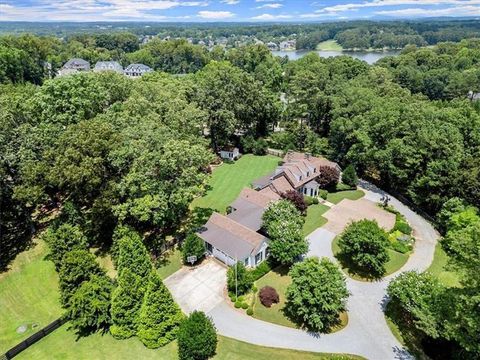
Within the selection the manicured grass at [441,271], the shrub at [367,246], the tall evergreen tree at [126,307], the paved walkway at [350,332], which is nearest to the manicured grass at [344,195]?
the manicured grass at [441,271]

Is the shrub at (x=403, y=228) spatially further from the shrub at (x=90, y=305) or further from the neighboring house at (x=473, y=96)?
the neighboring house at (x=473, y=96)

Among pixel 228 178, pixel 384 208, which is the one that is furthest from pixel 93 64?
pixel 384 208

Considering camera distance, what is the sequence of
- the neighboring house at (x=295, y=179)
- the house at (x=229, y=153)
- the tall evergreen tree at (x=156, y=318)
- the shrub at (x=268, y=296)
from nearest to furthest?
the tall evergreen tree at (x=156, y=318) < the shrub at (x=268, y=296) < the neighboring house at (x=295, y=179) < the house at (x=229, y=153)

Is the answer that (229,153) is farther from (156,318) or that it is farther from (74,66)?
(74,66)

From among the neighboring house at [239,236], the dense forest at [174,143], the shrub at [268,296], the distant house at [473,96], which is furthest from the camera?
the distant house at [473,96]

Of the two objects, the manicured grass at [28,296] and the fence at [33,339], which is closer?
the fence at [33,339]

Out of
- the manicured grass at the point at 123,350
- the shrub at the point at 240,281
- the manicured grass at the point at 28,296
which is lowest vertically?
the manicured grass at the point at 28,296

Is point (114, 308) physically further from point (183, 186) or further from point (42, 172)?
point (42, 172)

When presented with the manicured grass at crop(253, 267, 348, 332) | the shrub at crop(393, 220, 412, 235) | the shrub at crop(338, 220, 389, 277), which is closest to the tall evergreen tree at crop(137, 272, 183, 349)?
the manicured grass at crop(253, 267, 348, 332)


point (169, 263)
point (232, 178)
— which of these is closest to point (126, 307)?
point (169, 263)
